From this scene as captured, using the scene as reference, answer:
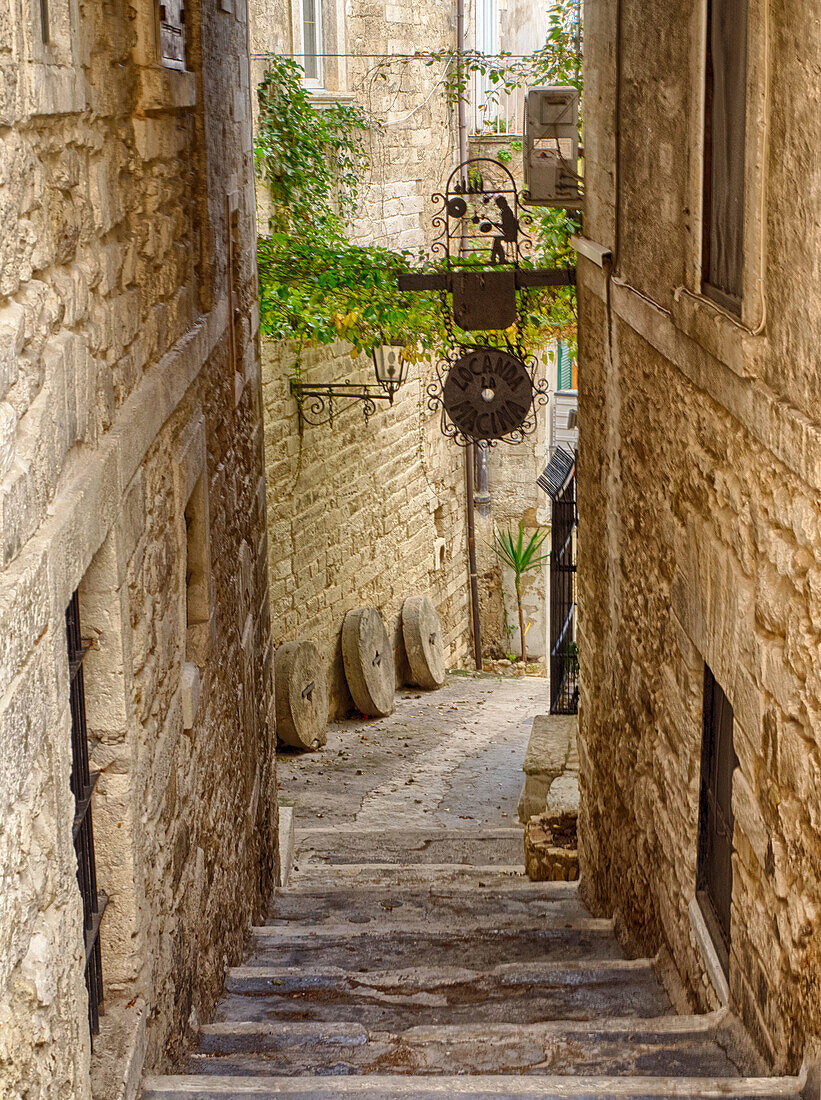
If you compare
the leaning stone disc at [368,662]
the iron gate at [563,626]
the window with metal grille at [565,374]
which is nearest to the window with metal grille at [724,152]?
the iron gate at [563,626]

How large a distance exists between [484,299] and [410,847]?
354cm

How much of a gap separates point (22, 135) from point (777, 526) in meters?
1.86

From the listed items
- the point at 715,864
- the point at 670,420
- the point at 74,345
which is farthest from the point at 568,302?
the point at 74,345

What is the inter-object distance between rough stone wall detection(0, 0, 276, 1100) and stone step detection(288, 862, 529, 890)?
1780mm

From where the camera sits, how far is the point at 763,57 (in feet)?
9.53

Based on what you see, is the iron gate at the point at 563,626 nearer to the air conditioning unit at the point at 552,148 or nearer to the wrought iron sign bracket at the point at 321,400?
the wrought iron sign bracket at the point at 321,400

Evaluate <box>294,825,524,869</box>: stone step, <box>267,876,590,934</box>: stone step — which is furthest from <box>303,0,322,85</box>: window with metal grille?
<box>267,876,590,934</box>: stone step

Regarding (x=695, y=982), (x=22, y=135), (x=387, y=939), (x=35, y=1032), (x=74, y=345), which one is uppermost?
(x=22, y=135)

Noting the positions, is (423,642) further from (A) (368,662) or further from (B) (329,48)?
(B) (329,48)

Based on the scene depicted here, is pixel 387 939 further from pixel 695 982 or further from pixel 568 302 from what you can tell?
pixel 568 302

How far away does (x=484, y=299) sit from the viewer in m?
7.06

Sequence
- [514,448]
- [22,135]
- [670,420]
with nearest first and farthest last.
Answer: [22,135] → [670,420] → [514,448]

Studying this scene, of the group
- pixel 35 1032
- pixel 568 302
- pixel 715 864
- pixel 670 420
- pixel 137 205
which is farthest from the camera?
pixel 568 302

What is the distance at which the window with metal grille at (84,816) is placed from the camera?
107 inches
